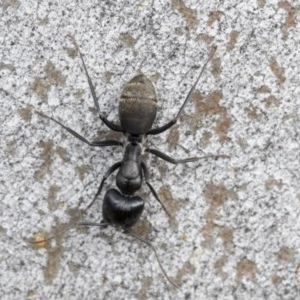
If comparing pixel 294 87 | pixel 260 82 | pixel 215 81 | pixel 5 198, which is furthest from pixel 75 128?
pixel 294 87

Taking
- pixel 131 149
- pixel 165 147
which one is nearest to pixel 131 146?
pixel 131 149

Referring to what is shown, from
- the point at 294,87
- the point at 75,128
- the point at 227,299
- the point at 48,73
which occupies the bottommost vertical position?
the point at 227,299

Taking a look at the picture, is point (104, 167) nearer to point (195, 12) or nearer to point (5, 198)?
point (5, 198)

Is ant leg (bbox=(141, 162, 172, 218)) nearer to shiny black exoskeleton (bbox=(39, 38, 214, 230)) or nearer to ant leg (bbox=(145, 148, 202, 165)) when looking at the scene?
shiny black exoskeleton (bbox=(39, 38, 214, 230))

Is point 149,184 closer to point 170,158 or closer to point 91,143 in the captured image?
point 170,158

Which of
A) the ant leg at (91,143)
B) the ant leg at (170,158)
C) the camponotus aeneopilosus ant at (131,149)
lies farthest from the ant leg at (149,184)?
the ant leg at (91,143)
